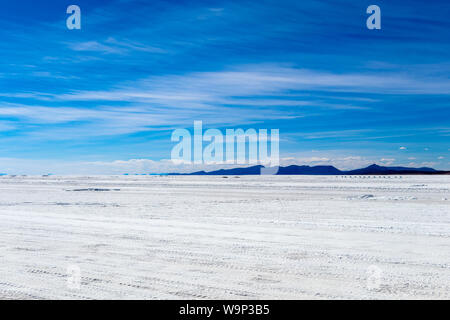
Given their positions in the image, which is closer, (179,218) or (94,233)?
(94,233)

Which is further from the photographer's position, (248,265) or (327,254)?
(327,254)

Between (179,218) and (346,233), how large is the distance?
620cm

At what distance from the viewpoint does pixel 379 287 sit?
619cm

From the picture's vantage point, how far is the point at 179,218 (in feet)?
49.6

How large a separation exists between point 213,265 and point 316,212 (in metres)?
10.3

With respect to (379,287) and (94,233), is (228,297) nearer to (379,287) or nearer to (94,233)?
(379,287)
